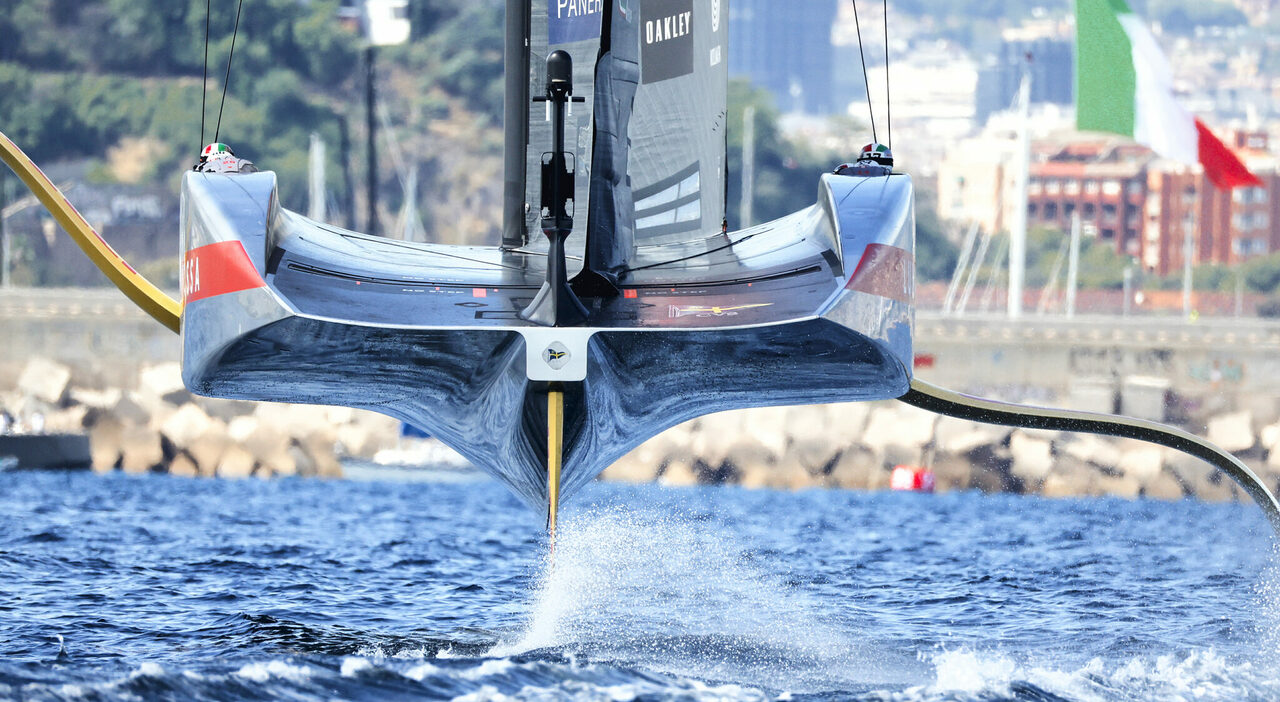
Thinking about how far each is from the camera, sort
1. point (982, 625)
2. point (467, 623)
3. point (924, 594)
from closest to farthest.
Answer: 1. point (467, 623)
2. point (982, 625)
3. point (924, 594)

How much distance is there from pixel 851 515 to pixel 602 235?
15.0 meters

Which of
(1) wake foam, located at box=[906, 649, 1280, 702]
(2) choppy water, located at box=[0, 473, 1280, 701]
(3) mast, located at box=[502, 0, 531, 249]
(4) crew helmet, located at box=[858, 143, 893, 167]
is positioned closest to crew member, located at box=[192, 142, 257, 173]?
(3) mast, located at box=[502, 0, 531, 249]

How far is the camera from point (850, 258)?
6211 mm

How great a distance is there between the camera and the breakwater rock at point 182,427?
2916 cm

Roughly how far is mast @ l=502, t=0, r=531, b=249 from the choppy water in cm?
195

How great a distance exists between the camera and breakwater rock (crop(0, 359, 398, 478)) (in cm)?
2916

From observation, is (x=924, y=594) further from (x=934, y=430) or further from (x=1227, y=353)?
(x=1227, y=353)

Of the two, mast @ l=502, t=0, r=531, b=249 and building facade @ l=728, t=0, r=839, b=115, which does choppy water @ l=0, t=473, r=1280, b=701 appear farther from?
building facade @ l=728, t=0, r=839, b=115

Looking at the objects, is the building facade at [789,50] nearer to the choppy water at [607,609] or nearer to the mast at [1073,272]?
the mast at [1073,272]

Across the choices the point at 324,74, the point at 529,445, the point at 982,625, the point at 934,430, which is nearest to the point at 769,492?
the point at 934,430

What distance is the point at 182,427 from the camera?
2938 centimetres

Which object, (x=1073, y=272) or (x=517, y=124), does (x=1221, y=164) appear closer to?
(x=517, y=124)

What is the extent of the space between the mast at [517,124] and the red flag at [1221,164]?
8.36m

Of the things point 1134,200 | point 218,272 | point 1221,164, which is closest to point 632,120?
point 218,272
